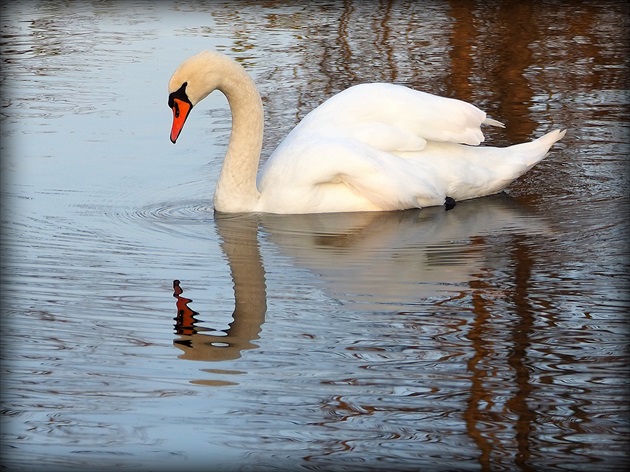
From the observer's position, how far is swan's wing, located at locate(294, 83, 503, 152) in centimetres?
670

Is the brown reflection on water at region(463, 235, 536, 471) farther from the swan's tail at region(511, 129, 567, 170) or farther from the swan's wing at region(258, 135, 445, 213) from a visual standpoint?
the swan's tail at region(511, 129, 567, 170)

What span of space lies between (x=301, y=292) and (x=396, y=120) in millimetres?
1597

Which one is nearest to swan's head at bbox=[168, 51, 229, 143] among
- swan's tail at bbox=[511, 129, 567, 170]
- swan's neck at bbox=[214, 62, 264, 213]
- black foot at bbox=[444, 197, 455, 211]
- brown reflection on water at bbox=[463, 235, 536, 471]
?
swan's neck at bbox=[214, 62, 264, 213]

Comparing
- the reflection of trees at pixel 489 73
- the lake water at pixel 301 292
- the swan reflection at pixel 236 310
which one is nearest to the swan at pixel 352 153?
the lake water at pixel 301 292

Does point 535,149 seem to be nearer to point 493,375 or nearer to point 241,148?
point 241,148

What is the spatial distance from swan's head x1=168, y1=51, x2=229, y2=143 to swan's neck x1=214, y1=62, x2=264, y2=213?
0.11 m

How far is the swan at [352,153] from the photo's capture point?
6.58 m

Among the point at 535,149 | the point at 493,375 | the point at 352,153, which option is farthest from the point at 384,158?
the point at 493,375

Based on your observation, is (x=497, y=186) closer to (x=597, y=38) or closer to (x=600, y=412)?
(x=600, y=412)

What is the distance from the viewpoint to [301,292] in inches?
215

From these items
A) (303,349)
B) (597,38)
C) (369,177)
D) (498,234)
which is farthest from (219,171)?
(597,38)

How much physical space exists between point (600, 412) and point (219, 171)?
3739 millimetres

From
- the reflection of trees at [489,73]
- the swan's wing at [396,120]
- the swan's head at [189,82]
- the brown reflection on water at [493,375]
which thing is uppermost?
the swan's head at [189,82]

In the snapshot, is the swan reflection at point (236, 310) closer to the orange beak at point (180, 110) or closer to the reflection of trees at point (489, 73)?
the orange beak at point (180, 110)
